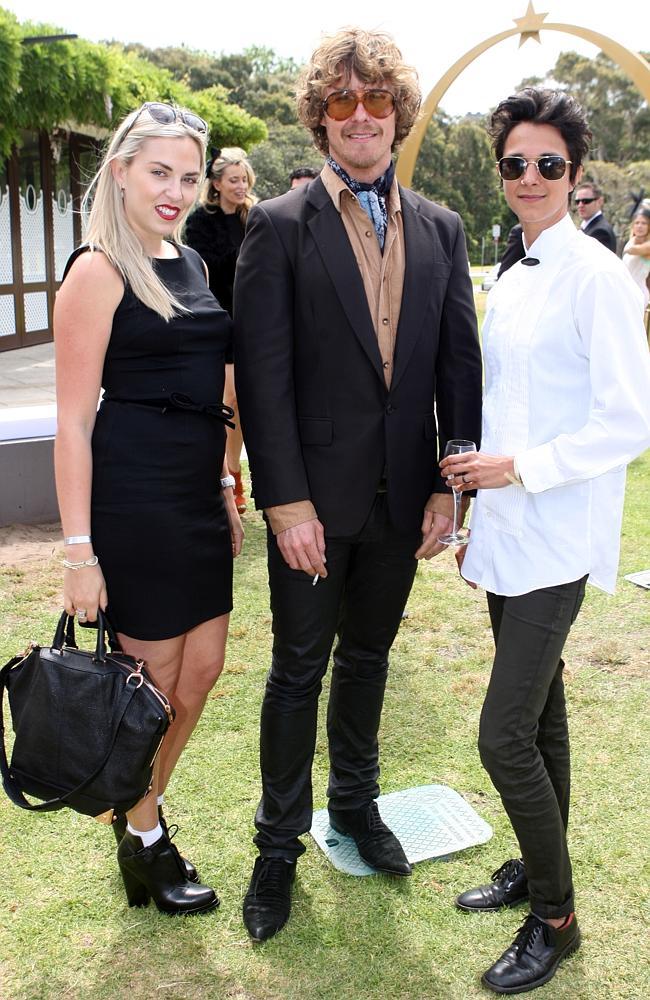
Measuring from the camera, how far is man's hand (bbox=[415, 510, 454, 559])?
254cm

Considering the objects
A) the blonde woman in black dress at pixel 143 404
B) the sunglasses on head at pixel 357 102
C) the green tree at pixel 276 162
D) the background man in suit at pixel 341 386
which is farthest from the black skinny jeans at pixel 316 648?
the green tree at pixel 276 162

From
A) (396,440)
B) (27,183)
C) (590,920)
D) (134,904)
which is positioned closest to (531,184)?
(396,440)

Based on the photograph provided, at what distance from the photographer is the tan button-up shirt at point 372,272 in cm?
238

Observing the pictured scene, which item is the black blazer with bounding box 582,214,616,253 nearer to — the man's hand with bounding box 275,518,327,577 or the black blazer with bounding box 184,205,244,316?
the black blazer with bounding box 184,205,244,316

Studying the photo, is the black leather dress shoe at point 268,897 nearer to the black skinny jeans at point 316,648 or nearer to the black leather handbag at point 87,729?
the black skinny jeans at point 316,648

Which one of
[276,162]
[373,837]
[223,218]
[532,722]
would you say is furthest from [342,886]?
[276,162]

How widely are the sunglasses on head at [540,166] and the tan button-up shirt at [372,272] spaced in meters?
0.39

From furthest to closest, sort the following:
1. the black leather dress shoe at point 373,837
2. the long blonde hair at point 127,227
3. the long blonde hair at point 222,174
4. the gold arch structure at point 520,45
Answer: the gold arch structure at point 520,45 → the long blonde hair at point 222,174 → the black leather dress shoe at point 373,837 → the long blonde hair at point 127,227

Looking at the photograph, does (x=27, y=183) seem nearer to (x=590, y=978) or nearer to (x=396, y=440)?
(x=396, y=440)

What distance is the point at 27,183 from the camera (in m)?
11.8

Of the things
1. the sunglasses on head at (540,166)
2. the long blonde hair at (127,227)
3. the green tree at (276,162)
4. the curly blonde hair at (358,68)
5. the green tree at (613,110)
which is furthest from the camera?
the green tree at (613,110)

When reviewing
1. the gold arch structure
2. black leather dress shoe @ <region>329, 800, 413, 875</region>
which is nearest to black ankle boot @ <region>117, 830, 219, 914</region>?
black leather dress shoe @ <region>329, 800, 413, 875</region>

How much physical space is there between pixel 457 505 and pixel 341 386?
1.44 feet

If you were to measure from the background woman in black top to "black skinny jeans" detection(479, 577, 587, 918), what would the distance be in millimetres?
3198
